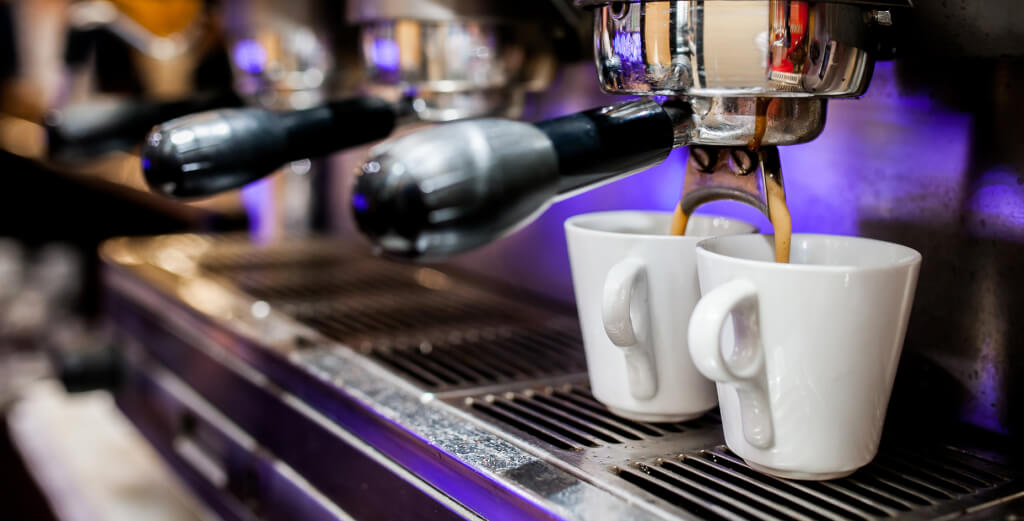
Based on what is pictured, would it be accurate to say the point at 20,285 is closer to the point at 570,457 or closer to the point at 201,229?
the point at 201,229

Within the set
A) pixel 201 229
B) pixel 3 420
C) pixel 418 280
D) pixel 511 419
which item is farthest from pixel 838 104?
pixel 3 420

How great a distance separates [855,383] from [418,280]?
59cm

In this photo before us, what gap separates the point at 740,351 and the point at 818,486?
0.08m

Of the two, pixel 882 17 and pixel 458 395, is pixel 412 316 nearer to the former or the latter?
pixel 458 395

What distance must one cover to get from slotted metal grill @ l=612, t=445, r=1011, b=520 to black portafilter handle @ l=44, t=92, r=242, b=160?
0.56 m

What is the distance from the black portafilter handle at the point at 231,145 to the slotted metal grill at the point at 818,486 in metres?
0.28

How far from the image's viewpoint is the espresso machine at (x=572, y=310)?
0.39 metres

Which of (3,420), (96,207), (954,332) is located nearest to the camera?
(954,332)

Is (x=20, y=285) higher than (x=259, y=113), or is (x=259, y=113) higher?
(x=259, y=113)

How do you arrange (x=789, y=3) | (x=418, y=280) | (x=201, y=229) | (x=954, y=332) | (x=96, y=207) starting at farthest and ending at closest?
(x=96, y=207)
(x=201, y=229)
(x=418, y=280)
(x=954, y=332)
(x=789, y=3)

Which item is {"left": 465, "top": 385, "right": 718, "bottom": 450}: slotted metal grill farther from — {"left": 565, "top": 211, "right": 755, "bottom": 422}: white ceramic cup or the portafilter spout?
the portafilter spout

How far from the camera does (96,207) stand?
7.01ft

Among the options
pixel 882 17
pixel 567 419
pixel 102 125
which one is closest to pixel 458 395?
pixel 567 419

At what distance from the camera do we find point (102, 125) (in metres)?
0.82
